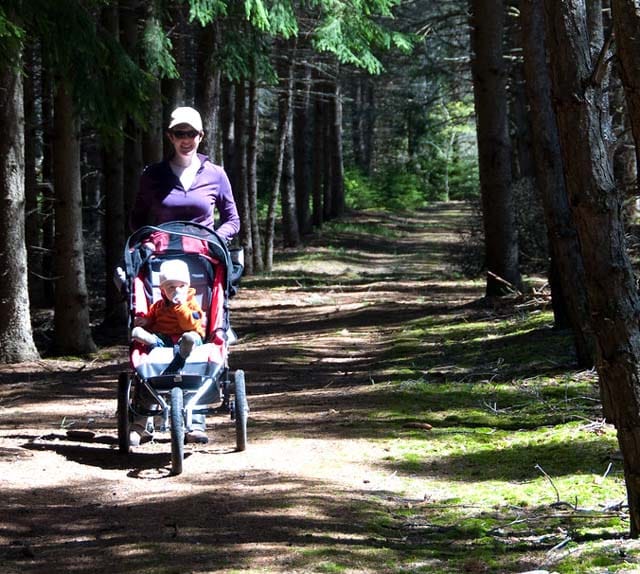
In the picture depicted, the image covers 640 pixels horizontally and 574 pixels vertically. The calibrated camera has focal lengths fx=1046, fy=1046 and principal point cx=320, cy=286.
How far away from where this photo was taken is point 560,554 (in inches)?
193

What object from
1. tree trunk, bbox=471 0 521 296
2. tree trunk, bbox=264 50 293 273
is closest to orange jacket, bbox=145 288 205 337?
tree trunk, bbox=471 0 521 296

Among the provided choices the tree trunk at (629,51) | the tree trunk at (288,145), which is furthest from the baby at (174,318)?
the tree trunk at (288,145)

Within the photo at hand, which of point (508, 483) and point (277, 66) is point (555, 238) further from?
point (277, 66)

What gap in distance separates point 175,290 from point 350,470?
1.74 metres

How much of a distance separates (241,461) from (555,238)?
4.05 meters

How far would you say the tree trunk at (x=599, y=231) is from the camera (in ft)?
16.0

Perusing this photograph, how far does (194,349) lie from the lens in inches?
288

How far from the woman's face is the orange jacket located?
1145 mm

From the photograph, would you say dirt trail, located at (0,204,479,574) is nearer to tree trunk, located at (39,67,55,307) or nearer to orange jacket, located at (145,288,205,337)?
orange jacket, located at (145,288,205,337)

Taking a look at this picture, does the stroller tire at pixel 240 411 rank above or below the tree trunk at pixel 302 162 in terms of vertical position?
below

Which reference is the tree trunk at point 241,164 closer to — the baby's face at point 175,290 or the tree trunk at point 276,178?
the tree trunk at point 276,178

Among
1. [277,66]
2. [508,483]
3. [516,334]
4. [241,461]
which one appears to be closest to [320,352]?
[516,334]

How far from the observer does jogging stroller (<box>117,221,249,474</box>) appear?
7266 millimetres

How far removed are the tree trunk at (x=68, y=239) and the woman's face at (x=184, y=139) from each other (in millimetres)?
6306
